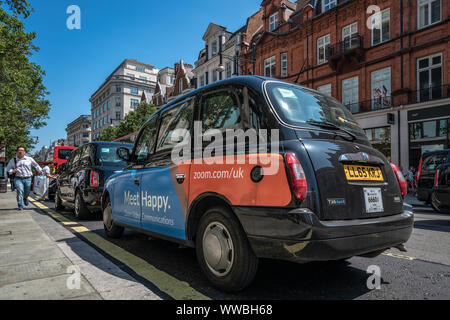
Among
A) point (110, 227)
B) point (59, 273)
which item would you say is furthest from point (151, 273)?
point (110, 227)

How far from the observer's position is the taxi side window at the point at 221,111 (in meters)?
2.92

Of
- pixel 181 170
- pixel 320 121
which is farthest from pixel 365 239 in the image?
pixel 181 170

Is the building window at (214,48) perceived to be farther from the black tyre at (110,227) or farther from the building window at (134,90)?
the building window at (134,90)

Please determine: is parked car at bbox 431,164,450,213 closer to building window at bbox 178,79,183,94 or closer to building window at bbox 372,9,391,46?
building window at bbox 372,9,391,46

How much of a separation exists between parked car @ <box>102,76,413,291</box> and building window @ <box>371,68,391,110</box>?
18.3m

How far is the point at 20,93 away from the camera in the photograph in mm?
25578

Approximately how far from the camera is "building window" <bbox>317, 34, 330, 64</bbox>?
22.8 meters

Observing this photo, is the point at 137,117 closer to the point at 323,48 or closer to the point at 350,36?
the point at 323,48

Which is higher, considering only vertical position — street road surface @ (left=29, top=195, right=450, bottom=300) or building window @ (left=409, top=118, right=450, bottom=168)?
building window @ (left=409, top=118, right=450, bottom=168)

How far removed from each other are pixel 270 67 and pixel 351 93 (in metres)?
8.11

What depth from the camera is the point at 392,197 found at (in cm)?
291

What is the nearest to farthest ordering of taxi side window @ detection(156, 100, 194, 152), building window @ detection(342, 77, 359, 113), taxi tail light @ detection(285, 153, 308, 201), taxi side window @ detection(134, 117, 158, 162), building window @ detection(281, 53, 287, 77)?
taxi tail light @ detection(285, 153, 308, 201)
taxi side window @ detection(156, 100, 194, 152)
taxi side window @ detection(134, 117, 158, 162)
building window @ detection(342, 77, 359, 113)
building window @ detection(281, 53, 287, 77)

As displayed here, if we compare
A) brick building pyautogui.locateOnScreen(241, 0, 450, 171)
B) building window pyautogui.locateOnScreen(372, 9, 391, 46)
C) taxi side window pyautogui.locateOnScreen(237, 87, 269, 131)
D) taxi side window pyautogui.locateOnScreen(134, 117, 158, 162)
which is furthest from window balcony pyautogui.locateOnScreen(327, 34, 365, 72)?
taxi side window pyautogui.locateOnScreen(237, 87, 269, 131)
